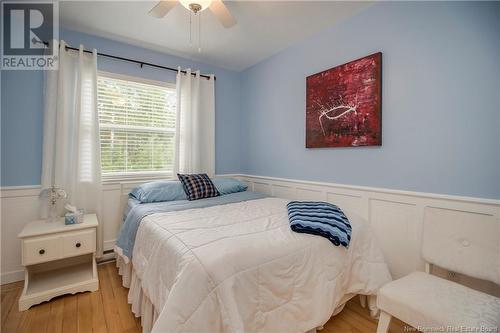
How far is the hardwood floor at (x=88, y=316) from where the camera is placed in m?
1.58

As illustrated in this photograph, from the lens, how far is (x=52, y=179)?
2260 millimetres

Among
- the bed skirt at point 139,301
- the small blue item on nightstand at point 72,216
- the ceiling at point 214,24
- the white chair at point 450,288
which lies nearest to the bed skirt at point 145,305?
the bed skirt at point 139,301

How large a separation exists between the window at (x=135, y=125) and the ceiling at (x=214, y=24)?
507 mm

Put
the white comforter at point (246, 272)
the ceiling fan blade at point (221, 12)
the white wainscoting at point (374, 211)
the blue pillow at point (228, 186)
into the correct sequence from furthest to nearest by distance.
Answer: the blue pillow at point (228, 186) < the ceiling fan blade at point (221, 12) < the white wainscoting at point (374, 211) < the white comforter at point (246, 272)

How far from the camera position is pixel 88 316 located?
5.58ft

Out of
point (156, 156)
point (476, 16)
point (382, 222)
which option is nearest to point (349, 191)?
point (382, 222)

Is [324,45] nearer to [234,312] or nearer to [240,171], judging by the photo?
[240,171]

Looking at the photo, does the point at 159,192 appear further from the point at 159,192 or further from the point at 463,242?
the point at 463,242

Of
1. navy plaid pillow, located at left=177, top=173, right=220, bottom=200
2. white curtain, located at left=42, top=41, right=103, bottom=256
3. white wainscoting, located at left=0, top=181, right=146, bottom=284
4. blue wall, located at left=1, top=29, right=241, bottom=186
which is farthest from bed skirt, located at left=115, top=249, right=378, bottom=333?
blue wall, located at left=1, top=29, right=241, bottom=186

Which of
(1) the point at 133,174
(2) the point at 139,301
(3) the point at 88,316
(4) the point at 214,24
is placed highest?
(4) the point at 214,24

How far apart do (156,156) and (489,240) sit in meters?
3.14

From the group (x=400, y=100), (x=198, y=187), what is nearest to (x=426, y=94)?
(x=400, y=100)

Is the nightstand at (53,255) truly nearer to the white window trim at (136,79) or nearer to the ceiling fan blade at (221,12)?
the white window trim at (136,79)

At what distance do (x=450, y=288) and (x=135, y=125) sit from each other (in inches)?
126
